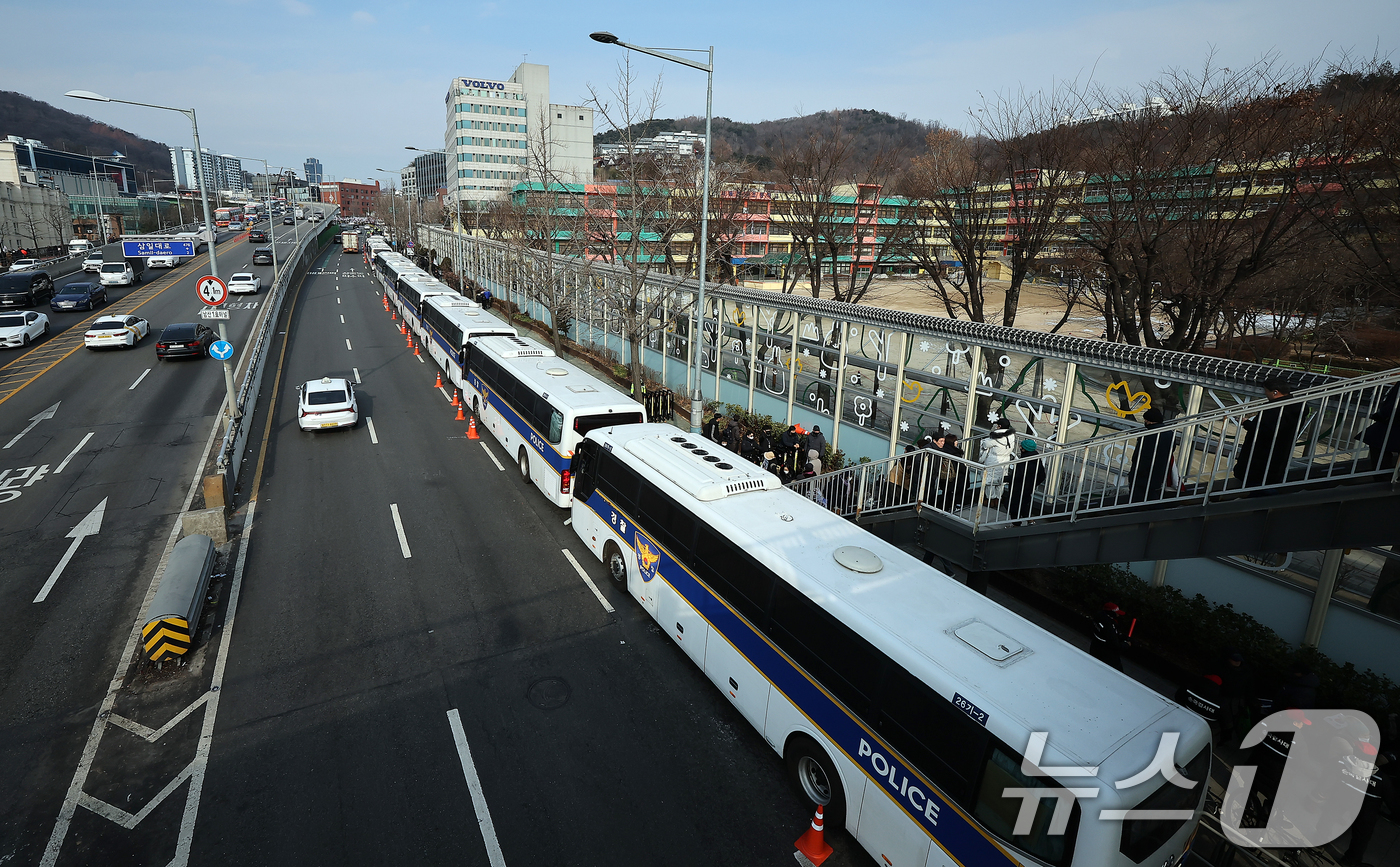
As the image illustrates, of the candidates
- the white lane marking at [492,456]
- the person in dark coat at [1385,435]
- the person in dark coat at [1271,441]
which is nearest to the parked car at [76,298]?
the white lane marking at [492,456]

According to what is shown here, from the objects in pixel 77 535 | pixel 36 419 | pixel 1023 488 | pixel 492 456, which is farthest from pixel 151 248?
pixel 1023 488

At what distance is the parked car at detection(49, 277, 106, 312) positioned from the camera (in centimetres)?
3662

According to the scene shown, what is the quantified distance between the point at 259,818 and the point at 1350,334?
3229 centimetres

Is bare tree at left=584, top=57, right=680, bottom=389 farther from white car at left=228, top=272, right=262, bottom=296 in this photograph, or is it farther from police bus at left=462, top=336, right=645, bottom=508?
white car at left=228, top=272, right=262, bottom=296

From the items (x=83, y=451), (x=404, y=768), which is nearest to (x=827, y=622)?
(x=404, y=768)

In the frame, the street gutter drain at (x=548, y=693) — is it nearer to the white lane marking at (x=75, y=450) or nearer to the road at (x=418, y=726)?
the road at (x=418, y=726)

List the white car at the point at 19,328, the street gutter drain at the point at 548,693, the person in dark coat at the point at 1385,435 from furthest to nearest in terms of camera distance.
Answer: the white car at the point at 19,328 → the street gutter drain at the point at 548,693 → the person in dark coat at the point at 1385,435

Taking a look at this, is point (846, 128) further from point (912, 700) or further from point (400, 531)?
point (912, 700)

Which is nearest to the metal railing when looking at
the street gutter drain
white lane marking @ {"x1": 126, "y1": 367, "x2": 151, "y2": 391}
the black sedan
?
the street gutter drain

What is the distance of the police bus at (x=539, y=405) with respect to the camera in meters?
14.7

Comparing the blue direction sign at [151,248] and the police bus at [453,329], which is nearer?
the police bus at [453,329]

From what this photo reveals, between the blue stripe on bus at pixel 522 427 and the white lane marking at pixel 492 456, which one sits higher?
the blue stripe on bus at pixel 522 427

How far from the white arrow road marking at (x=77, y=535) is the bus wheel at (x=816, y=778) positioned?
40.6 ft

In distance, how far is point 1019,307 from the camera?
216ft
